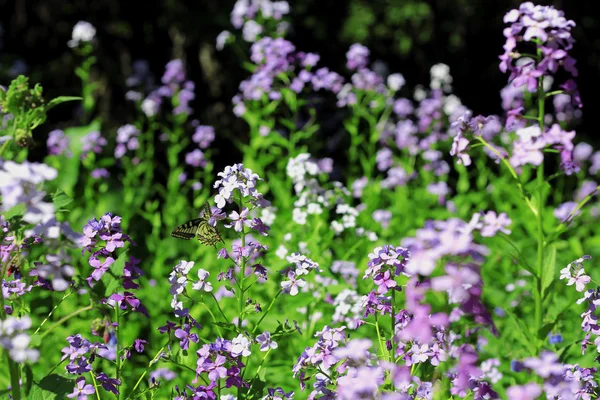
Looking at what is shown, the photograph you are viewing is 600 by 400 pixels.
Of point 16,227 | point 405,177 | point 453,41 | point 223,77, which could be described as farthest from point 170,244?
point 453,41

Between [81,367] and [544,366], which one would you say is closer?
[544,366]

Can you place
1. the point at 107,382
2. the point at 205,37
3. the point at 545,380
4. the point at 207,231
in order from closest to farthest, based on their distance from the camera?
the point at 545,380, the point at 107,382, the point at 207,231, the point at 205,37

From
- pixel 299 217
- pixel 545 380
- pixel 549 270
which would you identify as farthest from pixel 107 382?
pixel 299 217

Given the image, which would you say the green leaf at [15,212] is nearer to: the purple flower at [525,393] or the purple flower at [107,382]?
the purple flower at [107,382]

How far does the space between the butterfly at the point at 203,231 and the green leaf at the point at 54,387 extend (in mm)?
712

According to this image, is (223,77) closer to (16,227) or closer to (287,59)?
(287,59)

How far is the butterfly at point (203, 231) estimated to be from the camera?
251cm

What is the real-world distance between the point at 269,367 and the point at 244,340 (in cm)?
118

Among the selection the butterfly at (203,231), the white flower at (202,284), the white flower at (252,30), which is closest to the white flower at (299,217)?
the butterfly at (203,231)

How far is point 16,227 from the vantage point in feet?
5.64

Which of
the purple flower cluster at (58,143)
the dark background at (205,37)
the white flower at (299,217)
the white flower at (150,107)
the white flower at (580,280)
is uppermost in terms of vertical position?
the dark background at (205,37)

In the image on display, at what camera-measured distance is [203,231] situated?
100 inches

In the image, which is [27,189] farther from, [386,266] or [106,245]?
[386,266]

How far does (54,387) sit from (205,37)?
6.64 m
